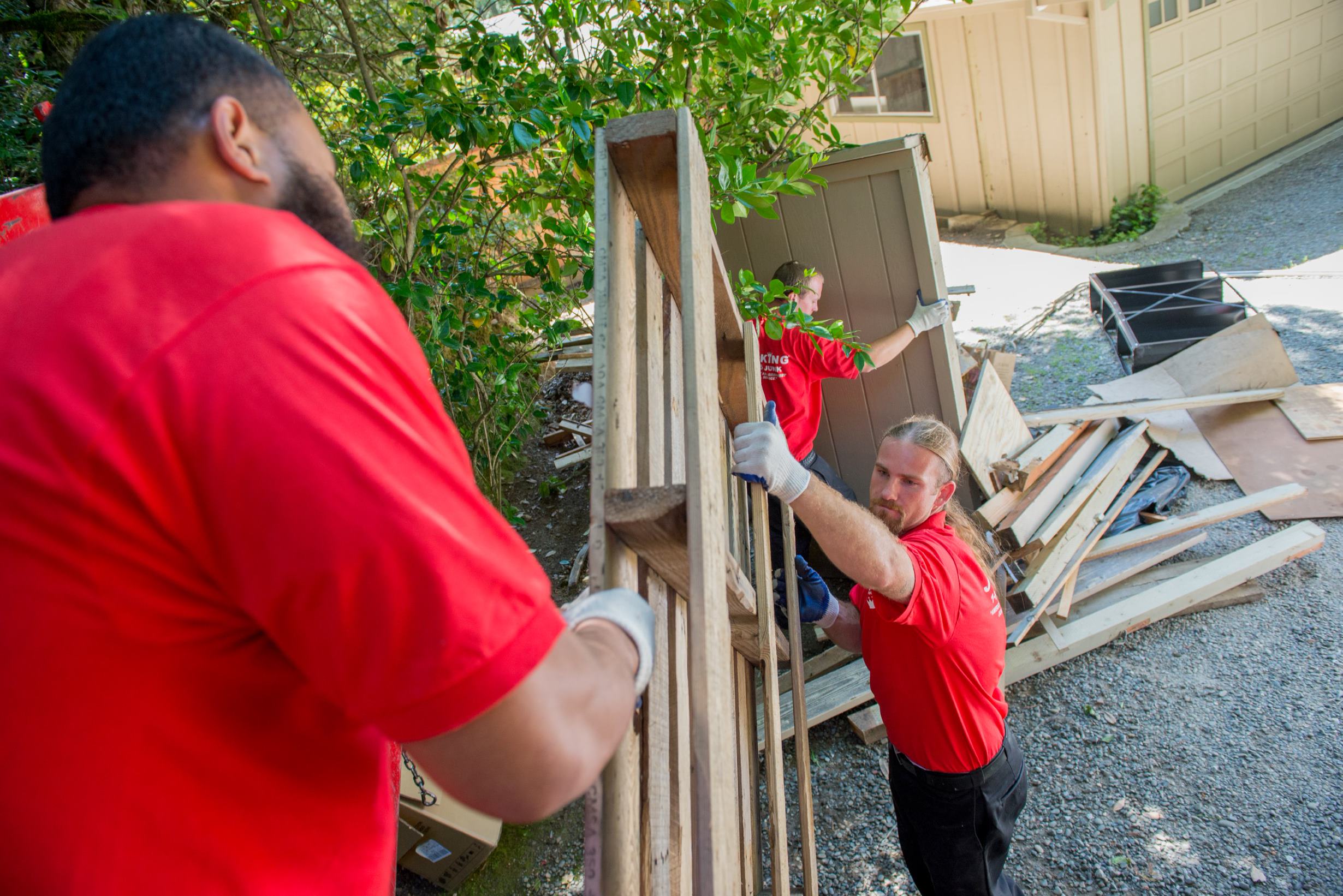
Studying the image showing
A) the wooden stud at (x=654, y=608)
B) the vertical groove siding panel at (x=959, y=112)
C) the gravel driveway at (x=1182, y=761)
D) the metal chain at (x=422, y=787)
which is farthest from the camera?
the vertical groove siding panel at (x=959, y=112)

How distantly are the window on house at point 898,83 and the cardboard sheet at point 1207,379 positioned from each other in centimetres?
668

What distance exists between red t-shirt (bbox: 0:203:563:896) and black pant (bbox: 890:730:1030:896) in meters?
2.30

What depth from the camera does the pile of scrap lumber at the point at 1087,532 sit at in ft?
14.2

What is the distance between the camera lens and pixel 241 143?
2.93 ft

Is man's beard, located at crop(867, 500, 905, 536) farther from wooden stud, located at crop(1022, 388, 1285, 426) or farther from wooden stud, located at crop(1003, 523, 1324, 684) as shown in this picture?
wooden stud, located at crop(1022, 388, 1285, 426)

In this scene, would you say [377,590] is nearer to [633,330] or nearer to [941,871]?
[633,330]

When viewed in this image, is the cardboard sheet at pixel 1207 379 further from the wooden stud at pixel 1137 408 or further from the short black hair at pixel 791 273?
the short black hair at pixel 791 273

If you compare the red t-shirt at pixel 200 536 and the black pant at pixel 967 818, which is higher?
the red t-shirt at pixel 200 536

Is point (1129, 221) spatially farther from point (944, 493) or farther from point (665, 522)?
point (665, 522)

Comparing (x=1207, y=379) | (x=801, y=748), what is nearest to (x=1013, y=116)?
(x=1207, y=379)

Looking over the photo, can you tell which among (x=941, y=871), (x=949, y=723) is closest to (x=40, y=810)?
(x=949, y=723)

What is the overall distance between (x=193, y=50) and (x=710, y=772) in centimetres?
106

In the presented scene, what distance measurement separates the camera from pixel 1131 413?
18.3 feet

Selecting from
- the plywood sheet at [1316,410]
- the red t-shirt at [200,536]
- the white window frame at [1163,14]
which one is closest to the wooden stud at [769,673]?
the red t-shirt at [200,536]
